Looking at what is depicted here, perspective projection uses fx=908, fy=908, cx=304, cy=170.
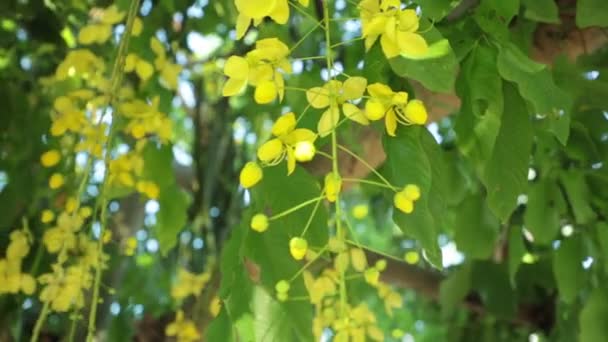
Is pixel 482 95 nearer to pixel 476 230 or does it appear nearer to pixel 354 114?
pixel 354 114

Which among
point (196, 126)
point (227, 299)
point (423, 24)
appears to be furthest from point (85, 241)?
point (196, 126)

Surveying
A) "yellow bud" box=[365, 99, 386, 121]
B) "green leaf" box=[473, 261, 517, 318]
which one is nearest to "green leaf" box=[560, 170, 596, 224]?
"yellow bud" box=[365, 99, 386, 121]

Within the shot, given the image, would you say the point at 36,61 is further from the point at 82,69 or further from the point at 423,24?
the point at 423,24

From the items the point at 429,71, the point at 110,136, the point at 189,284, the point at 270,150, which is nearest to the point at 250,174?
the point at 270,150

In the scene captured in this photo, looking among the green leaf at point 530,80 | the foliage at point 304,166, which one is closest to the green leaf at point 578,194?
the foliage at point 304,166

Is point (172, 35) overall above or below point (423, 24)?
below

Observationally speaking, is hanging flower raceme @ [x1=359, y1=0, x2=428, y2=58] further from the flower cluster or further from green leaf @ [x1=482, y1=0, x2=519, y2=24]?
the flower cluster
